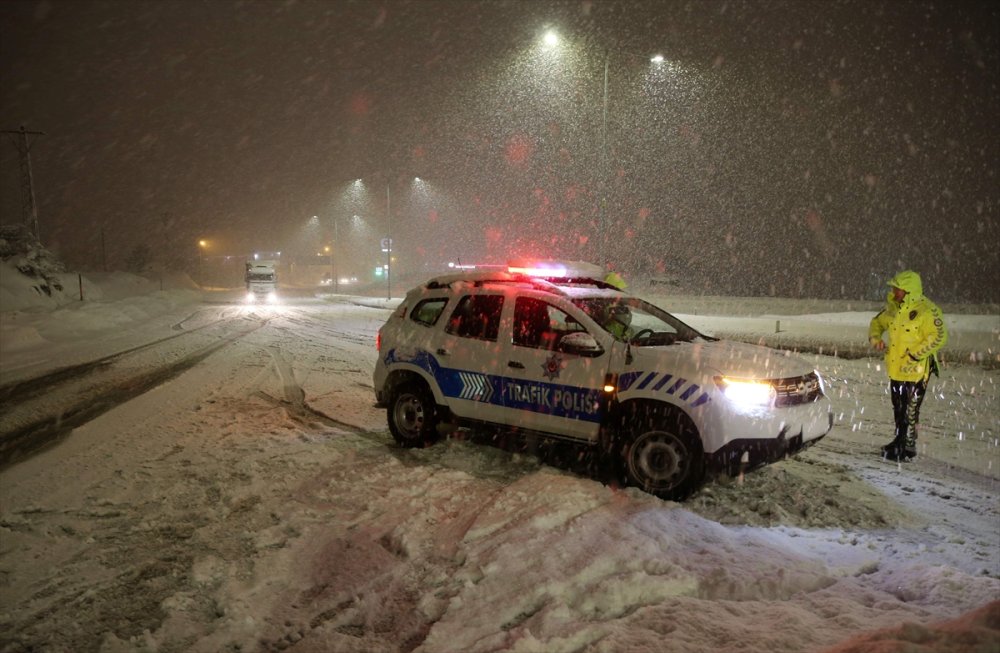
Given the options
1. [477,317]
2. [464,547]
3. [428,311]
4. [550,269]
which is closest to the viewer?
[464,547]

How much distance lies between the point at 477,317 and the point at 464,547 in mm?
2732

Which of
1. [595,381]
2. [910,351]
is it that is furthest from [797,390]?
[910,351]

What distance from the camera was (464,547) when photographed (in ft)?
14.0

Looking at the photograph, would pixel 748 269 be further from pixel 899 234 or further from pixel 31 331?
pixel 31 331

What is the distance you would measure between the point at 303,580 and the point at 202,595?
58 cm

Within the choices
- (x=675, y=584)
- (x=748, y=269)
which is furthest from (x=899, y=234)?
(x=675, y=584)

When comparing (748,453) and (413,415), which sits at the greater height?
(748,453)

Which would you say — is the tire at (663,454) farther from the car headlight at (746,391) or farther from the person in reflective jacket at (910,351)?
the person in reflective jacket at (910,351)

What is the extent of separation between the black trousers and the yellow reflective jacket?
0.10 metres

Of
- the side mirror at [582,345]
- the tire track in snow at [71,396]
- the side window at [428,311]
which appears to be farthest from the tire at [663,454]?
the tire track in snow at [71,396]

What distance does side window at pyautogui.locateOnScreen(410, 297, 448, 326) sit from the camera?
22.7 ft

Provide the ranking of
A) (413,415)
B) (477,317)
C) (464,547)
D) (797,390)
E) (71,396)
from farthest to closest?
(71,396) → (413,415) → (477,317) → (797,390) → (464,547)

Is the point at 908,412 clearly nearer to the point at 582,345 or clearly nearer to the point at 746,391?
the point at 746,391

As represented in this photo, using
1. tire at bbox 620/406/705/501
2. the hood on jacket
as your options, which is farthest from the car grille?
the hood on jacket
